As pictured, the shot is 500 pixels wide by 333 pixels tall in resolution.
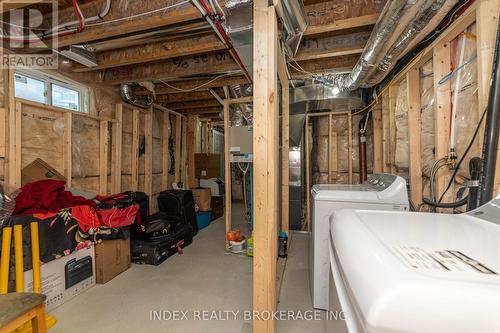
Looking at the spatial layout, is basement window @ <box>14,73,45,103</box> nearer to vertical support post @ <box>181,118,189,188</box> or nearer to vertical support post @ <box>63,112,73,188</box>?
vertical support post @ <box>63,112,73,188</box>

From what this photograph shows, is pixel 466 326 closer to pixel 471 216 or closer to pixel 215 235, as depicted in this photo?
pixel 471 216

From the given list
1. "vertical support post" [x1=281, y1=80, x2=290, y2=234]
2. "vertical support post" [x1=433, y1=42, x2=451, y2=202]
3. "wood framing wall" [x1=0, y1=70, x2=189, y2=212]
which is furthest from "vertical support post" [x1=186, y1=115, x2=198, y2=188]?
"vertical support post" [x1=433, y1=42, x2=451, y2=202]

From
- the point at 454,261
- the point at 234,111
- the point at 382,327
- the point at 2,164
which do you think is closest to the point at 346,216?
the point at 454,261

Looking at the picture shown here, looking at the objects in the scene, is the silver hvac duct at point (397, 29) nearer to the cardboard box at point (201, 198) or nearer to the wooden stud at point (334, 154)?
the wooden stud at point (334, 154)

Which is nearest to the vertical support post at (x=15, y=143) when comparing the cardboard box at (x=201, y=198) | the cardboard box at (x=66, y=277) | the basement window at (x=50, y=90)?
the basement window at (x=50, y=90)

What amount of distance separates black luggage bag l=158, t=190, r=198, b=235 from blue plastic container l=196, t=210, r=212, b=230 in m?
0.32

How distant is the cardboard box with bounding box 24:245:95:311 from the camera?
1825 millimetres

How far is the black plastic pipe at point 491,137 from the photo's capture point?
1.11 metres

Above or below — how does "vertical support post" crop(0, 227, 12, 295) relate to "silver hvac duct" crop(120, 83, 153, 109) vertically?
below

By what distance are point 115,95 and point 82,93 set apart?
47 cm

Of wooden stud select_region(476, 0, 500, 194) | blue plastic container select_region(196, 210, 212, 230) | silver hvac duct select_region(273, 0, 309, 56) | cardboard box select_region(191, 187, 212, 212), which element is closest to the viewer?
wooden stud select_region(476, 0, 500, 194)

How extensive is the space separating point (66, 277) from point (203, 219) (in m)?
2.35

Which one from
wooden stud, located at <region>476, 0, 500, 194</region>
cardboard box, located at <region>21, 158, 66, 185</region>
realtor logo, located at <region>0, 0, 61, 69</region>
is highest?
realtor logo, located at <region>0, 0, 61, 69</region>

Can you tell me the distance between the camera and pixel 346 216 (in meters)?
0.87
